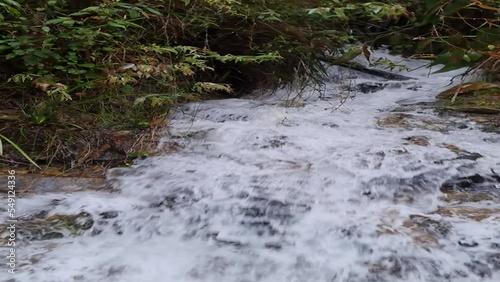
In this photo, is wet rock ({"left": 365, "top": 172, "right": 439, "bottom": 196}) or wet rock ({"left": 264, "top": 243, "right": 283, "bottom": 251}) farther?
wet rock ({"left": 365, "top": 172, "right": 439, "bottom": 196})

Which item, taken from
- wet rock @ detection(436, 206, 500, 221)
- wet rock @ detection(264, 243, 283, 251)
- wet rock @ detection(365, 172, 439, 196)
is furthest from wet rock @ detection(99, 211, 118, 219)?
wet rock @ detection(436, 206, 500, 221)

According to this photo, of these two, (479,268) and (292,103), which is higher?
(292,103)

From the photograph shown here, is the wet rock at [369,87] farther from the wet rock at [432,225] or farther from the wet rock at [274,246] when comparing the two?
the wet rock at [274,246]

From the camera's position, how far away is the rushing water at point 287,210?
1491 millimetres

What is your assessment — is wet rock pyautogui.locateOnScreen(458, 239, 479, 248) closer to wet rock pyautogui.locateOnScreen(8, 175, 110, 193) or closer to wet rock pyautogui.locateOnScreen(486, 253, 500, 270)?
wet rock pyautogui.locateOnScreen(486, 253, 500, 270)

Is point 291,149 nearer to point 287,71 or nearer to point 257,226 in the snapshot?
point 257,226

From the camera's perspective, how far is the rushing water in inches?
58.7

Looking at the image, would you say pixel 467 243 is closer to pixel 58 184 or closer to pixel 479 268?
pixel 479 268

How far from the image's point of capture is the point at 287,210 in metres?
1.83

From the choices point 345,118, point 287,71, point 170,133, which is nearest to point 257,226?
point 170,133

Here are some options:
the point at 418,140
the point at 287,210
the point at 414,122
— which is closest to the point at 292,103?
the point at 414,122

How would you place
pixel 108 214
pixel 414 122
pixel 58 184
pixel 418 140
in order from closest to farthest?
pixel 108 214 < pixel 58 184 < pixel 418 140 < pixel 414 122

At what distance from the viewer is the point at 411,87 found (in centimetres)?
386

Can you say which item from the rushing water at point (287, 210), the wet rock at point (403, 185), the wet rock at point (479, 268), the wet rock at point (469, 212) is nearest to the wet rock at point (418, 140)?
the rushing water at point (287, 210)
